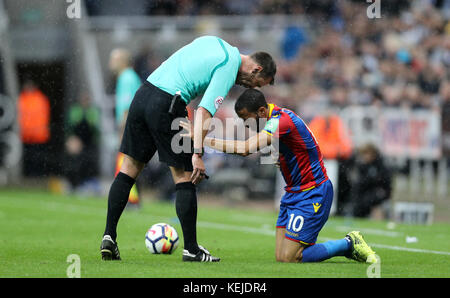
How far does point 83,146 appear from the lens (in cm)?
1772

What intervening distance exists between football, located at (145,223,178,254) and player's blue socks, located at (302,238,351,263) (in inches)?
49.7

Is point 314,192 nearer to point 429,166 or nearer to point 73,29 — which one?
point 429,166

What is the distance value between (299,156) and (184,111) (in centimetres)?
111

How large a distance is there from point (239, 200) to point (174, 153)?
912 centimetres

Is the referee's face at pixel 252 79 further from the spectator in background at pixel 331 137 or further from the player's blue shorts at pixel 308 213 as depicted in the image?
the spectator in background at pixel 331 137

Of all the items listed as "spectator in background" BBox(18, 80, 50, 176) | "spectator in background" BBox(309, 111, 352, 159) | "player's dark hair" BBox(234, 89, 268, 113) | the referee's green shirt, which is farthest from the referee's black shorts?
"spectator in background" BBox(18, 80, 50, 176)

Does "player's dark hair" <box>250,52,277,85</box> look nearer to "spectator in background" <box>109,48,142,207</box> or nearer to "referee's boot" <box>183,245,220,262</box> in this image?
"referee's boot" <box>183,245,220,262</box>

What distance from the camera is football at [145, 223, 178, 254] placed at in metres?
7.26

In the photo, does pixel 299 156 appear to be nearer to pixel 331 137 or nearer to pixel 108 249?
pixel 108 249

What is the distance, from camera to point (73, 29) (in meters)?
19.0

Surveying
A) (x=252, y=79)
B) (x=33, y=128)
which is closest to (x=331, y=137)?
(x=33, y=128)

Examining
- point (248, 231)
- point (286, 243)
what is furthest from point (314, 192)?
point (248, 231)

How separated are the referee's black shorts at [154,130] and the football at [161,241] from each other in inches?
36.5
